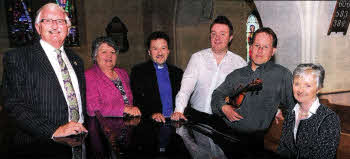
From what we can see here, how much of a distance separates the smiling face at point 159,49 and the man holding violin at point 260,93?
78 centimetres

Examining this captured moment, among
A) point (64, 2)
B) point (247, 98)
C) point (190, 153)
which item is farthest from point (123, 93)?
point (64, 2)

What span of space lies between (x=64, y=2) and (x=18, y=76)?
24.2 feet

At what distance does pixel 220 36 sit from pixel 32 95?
1774 millimetres

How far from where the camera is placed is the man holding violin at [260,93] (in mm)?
2115

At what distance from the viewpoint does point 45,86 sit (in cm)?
190

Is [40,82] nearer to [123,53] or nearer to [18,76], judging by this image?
[18,76]

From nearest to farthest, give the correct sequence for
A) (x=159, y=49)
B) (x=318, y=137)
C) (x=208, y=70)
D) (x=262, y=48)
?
1. (x=318, y=137)
2. (x=262, y=48)
3. (x=159, y=49)
4. (x=208, y=70)

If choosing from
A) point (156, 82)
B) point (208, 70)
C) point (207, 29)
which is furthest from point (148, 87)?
point (207, 29)

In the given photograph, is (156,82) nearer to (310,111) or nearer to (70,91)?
(70,91)

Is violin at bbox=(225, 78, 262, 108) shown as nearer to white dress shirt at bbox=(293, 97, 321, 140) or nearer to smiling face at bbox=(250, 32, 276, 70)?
smiling face at bbox=(250, 32, 276, 70)

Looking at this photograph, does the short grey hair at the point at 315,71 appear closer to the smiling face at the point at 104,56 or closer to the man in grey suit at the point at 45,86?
the man in grey suit at the point at 45,86

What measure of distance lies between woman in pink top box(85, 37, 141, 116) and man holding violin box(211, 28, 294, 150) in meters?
0.94

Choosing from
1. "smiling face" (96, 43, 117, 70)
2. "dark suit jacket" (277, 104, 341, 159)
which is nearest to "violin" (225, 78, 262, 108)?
"dark suit jacket" (277, 104, 341, 159)

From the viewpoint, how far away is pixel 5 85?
1800 millimetres
